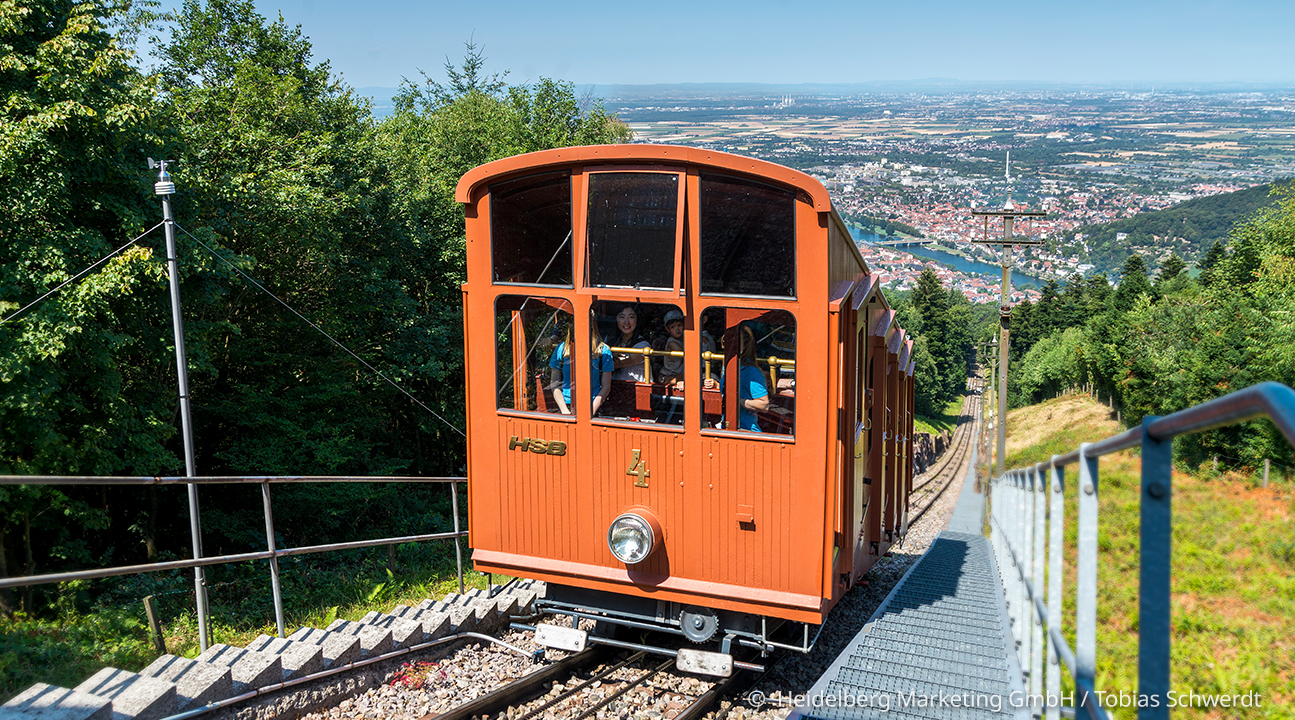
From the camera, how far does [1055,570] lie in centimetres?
279

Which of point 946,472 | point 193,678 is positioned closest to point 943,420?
point 946,472

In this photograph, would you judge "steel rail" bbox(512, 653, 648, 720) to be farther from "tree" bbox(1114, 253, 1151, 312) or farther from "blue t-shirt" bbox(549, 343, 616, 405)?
"tree" bbox(1114, 253, 1151, 312)

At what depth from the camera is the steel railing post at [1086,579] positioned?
85.2 inches

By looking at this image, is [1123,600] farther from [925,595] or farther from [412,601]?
[412,601]

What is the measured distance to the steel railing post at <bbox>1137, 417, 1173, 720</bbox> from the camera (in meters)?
1.60

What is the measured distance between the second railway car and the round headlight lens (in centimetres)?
1

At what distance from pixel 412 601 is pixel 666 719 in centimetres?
352

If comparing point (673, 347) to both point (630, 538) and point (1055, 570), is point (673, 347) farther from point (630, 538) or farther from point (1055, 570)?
point (1055, 570)

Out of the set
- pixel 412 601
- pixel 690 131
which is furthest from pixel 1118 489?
pixel 690 131

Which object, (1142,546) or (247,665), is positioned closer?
(1142,546)

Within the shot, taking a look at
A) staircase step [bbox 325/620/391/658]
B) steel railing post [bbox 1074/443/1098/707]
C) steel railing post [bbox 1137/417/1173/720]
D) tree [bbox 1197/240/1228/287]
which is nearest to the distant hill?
tree [bbox 1197/240/1228/287]

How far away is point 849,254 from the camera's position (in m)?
6.48

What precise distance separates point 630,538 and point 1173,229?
128 meters

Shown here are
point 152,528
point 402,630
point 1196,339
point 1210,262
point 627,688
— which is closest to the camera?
point 402,630
